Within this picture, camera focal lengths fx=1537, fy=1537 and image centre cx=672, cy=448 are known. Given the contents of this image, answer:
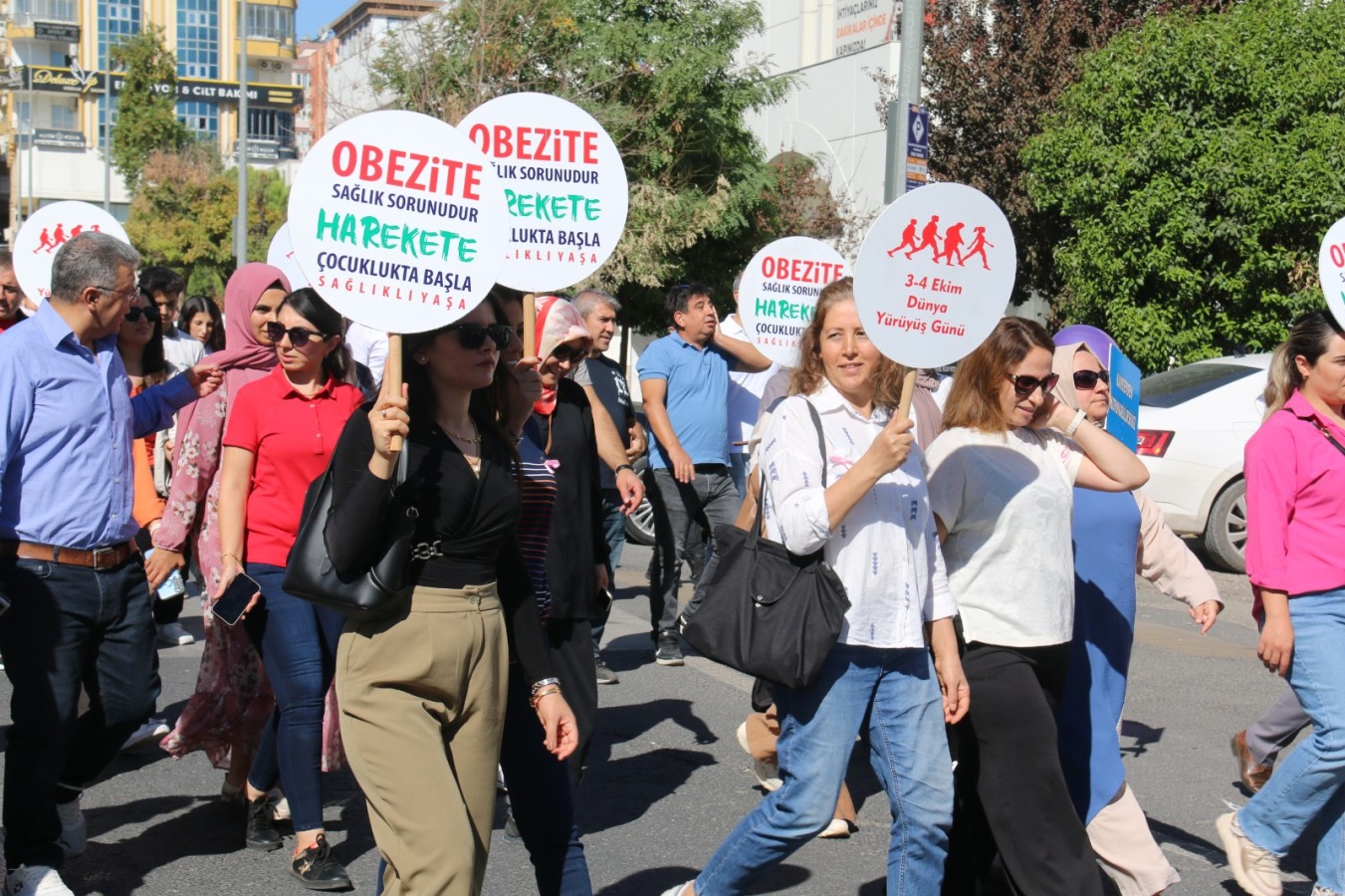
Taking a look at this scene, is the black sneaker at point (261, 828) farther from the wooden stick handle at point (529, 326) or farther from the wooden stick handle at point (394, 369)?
the wooden stick handle at point (394, 369)

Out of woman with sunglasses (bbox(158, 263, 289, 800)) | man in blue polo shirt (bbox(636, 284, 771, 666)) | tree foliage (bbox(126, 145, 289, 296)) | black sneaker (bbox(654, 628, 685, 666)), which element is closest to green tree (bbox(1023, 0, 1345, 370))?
man in blue polo shirt (bbox(636, 284, 771, 666))

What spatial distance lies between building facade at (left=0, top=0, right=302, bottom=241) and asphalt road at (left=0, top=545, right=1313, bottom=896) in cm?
9136

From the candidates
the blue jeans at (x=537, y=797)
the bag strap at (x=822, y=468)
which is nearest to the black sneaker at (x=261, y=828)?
the blue jeans at (x=537, y=797)

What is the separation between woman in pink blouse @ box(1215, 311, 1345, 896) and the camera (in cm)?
458

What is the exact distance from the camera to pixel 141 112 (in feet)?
182

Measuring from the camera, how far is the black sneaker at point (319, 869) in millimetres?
4809

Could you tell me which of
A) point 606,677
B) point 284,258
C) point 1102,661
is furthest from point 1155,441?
point 1102,661

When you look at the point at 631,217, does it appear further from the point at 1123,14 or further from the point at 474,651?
the point at 474,651

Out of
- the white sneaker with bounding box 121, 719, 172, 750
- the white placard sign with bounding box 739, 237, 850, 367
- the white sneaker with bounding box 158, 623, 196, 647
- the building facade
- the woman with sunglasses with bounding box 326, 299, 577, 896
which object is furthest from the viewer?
the building facade

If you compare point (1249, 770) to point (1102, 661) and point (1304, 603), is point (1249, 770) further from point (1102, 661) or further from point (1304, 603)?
point (1102, 661)

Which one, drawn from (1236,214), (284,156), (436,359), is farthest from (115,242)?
(284,156)

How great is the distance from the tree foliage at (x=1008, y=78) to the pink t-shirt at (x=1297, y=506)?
13814 mm

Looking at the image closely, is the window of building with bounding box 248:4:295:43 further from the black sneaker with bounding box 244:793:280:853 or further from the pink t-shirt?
the pink t-shirt

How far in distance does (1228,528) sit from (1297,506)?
723 centimetres
